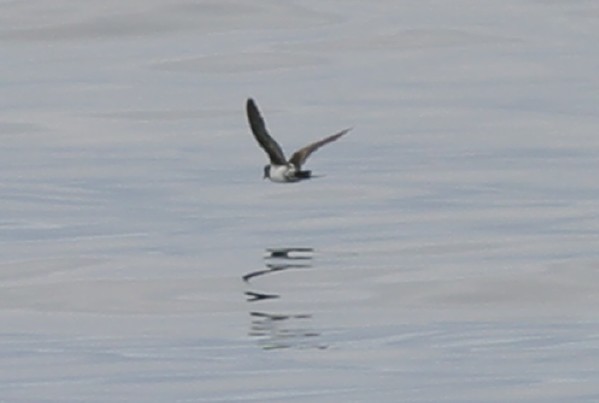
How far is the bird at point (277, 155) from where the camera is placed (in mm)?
21547

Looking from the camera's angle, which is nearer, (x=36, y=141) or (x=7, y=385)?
(x=7, y=385)

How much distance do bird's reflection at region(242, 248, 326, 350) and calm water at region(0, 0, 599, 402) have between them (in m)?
0.03

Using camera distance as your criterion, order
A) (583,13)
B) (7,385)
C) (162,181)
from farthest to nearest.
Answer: (583,13), (162,181), (7,385)

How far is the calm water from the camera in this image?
17.6 m

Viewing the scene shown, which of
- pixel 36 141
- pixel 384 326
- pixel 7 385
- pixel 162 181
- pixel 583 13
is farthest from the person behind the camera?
pixel 583 13

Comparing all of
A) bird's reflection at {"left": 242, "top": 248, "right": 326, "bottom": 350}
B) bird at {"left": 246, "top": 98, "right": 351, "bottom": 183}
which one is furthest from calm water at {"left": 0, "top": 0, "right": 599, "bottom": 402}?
bird at {"left": 246, "top": 98, "right": 351, "bottom": 183}

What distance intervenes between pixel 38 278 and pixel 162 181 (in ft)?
24.0

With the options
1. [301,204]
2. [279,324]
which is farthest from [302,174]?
[301,204]

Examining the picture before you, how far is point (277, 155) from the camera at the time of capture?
22.3 metres

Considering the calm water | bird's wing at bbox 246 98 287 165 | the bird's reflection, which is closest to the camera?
the calm water

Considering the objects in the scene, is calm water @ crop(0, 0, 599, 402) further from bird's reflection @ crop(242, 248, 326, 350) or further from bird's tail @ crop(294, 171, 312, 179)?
bird's tail @ crop(294, 171, 312, 179)

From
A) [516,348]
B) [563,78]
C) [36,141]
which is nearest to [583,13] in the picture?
[563,78]

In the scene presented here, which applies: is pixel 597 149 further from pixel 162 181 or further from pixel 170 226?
pixel 170 226

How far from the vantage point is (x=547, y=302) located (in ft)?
66.1
